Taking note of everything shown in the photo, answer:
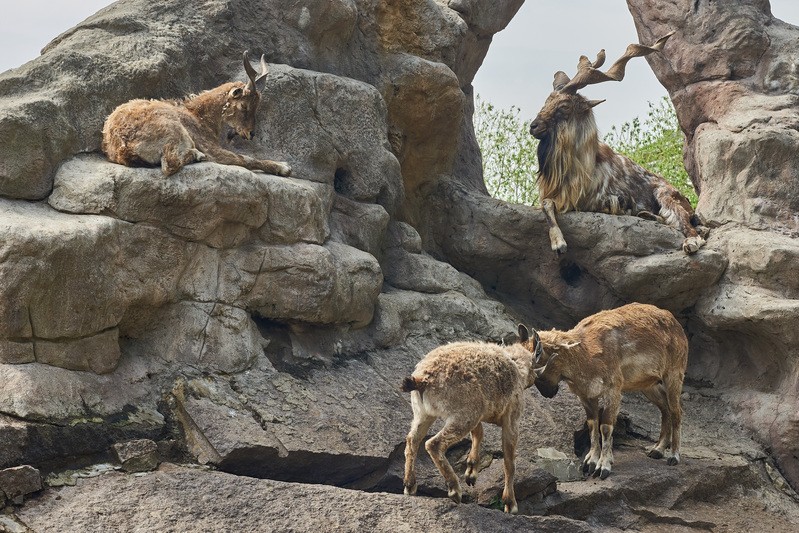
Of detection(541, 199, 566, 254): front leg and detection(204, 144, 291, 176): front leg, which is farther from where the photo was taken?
detection(541, 199, 566, 254): front leg

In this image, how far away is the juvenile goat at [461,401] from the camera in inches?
281

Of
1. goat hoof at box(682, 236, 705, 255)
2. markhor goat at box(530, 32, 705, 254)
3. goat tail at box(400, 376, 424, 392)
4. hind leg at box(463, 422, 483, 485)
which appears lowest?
hind leg at box(463, 422, 483, 485)

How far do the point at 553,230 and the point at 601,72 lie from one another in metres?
2.15

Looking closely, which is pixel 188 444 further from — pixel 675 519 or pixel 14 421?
pixel 675 519

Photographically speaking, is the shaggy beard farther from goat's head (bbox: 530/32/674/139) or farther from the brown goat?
the brown goat

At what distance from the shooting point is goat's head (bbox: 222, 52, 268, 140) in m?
8.97

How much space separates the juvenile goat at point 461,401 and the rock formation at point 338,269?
0.31 metres

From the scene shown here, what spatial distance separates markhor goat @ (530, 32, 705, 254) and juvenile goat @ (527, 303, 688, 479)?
7.96 feet

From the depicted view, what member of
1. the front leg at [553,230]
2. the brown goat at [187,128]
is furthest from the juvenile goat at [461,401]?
the front leg at [553,230]

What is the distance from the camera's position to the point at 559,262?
1143cm

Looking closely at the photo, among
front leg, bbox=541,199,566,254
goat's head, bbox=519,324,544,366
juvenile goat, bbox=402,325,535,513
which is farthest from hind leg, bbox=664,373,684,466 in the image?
juvenile goat, bbox=402,325,535,513

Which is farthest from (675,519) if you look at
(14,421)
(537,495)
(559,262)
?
(14,421)

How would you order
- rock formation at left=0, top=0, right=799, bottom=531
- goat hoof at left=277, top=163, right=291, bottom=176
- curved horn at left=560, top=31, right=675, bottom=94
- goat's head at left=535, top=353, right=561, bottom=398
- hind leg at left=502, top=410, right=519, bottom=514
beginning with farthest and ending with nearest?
curved horn at left=560, top=31, right=675, bottom=94 < goat hoof at left=277, top=163, right=291, bottom=176 < goat's head at left=535, top=353, right=561, bottom=398 < hind leg at left=502, top=410, right=519, bottom=514 < rock formation at left=0, top=0, right=799, bottom=531

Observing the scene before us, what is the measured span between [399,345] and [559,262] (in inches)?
107
